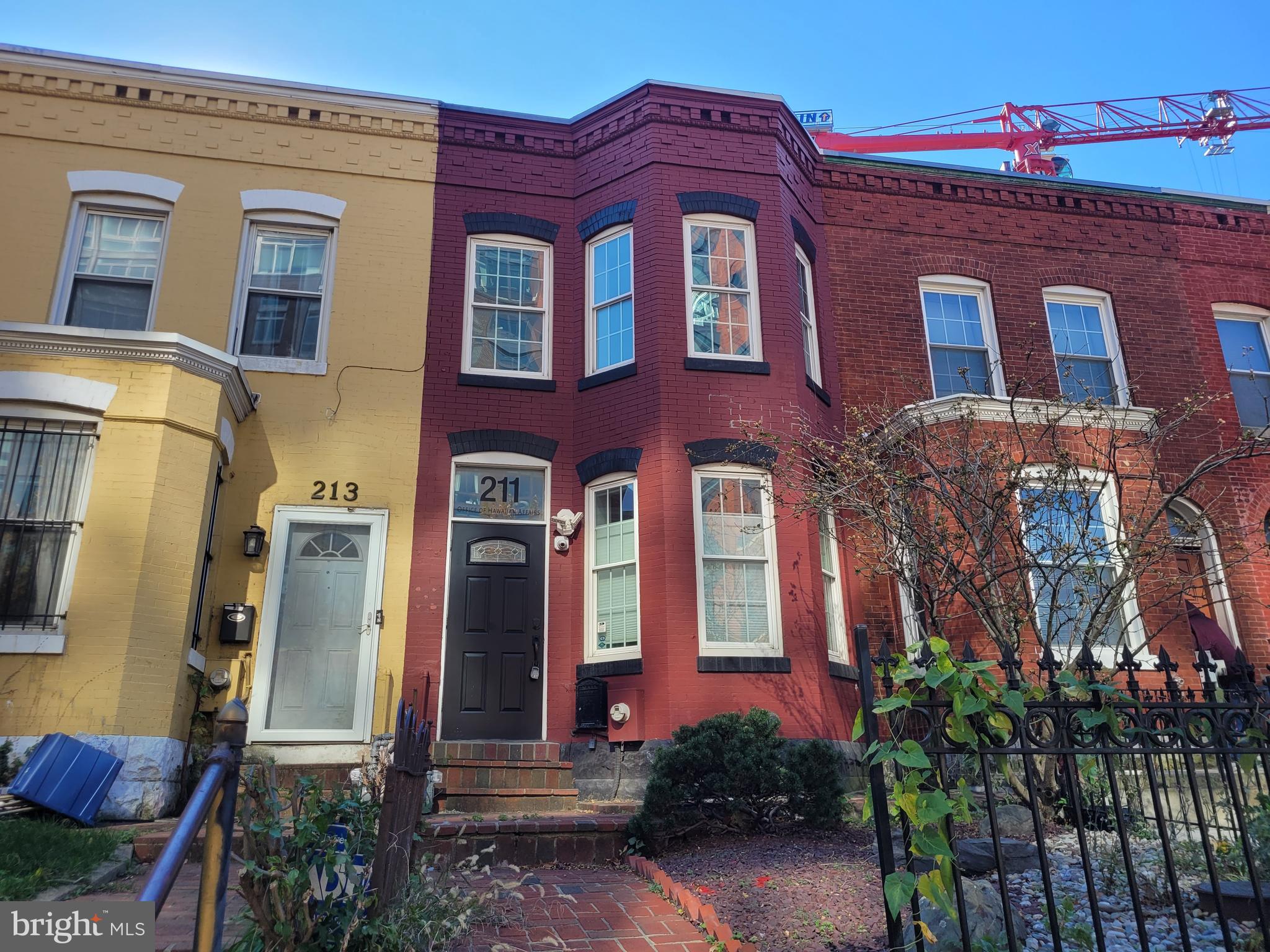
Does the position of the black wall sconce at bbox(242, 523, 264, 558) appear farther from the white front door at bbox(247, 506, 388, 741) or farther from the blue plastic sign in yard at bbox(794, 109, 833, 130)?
the blue plastic sign in yard at bbox(794, 109, 833, 130)

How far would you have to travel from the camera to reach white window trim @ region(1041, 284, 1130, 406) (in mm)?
11695

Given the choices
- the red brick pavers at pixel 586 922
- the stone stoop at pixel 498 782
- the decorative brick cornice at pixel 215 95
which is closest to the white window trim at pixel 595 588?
the stone stoop at pixel 498 782

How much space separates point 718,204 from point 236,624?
6841 mm

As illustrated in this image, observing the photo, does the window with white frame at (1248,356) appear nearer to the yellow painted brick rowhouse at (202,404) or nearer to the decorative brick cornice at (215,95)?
the yellow painted brick rowhouse at (202,404)

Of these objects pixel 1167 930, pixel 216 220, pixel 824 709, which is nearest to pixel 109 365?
pixel 216 220

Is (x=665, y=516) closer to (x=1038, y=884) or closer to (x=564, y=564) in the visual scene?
(x=564, y=564)

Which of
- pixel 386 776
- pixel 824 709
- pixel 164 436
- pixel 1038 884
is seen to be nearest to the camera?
pixel 386 776

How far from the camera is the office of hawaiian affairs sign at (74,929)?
6.52 ft

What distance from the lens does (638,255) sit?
10.3 m

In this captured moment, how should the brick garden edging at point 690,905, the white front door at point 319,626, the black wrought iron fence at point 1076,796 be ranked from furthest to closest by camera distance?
the white front door at point 319,626
the brick garden edging at point 690,905
the black wrought iron fence at point 1076,796

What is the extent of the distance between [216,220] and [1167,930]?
10.5 metres

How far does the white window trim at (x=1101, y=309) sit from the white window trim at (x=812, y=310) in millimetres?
3087

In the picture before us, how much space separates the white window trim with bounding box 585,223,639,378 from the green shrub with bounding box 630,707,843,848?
4804 mm

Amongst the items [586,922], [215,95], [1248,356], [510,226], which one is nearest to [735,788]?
[586,922]
